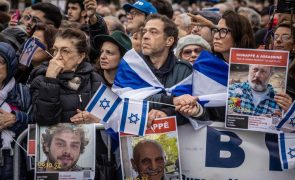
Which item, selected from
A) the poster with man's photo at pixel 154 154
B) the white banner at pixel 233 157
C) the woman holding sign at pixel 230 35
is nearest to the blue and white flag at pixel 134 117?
the poster with man's photo at pixel 154 154

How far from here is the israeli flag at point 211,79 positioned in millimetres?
6414

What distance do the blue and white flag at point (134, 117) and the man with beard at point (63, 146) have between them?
39 centimetres

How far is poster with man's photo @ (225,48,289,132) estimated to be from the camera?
610 centimetres

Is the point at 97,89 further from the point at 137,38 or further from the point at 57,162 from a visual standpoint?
the point at 137,38

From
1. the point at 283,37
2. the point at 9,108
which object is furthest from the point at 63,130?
the point at 283,37

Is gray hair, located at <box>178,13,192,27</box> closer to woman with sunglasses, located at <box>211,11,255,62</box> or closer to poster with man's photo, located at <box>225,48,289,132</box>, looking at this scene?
woman with sunglasses, located at <box>211,11,255,62</box>

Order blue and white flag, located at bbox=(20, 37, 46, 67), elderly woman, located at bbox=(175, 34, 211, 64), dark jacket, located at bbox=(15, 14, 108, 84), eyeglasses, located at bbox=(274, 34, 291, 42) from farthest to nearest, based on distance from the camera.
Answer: elderly woman, located at bbox=(175, 34, 211, 64) < dark jacket, located at bbox=(15, 14, 108, 84) < eyeglasses, located at bbox=(274, 34, 291, 42) < blue and white flag, located at bbox=(20, 37, 46, 67)

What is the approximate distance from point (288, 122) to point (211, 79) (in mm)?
772

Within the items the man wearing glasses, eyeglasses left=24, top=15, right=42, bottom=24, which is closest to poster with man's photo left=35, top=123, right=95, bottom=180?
eyeglasses left=24, top=15, right=42, bottom=24

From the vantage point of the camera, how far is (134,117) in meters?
6.25

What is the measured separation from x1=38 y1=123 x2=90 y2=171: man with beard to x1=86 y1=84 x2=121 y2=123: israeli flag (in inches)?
7.7

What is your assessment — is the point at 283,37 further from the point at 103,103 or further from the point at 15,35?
the point at 15,35

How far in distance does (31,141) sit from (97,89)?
2.51ft

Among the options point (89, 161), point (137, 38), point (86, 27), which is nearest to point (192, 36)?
point (137, 38)
